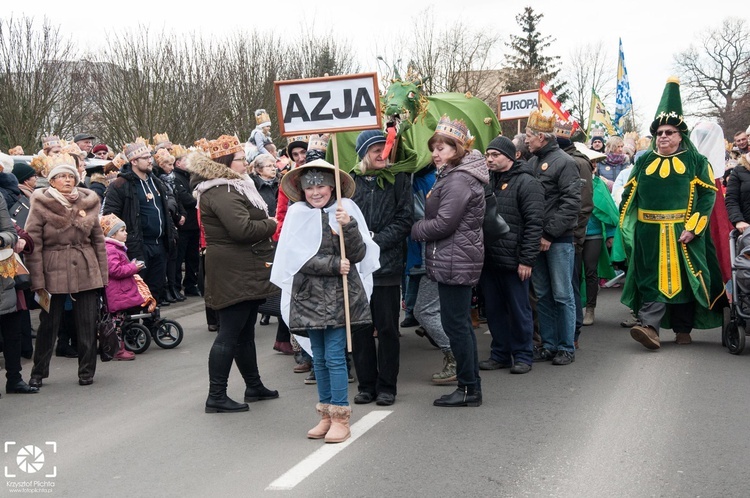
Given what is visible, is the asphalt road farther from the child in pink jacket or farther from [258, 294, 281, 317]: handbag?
the child in pink jacket

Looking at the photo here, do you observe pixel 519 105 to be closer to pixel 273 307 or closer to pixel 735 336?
pixel 735 336

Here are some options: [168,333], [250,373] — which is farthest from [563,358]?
[168,333]

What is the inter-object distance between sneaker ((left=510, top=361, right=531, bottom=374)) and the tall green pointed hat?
287 centimetres

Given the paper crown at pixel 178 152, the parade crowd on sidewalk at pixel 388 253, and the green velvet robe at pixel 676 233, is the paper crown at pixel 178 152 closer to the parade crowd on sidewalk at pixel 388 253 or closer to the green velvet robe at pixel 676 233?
the parade crowd on sidewalk at pixel 388 253

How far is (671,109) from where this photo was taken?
973 cm

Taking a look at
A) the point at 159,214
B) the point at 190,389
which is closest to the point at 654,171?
the point at 190,389

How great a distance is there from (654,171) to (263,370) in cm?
436

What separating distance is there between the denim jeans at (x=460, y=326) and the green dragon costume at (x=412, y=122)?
3.51 ft

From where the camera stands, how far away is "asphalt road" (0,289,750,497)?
18.3 feet

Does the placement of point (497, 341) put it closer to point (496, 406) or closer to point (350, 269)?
point (496, 406)

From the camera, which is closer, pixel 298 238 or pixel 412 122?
pixel 298 238

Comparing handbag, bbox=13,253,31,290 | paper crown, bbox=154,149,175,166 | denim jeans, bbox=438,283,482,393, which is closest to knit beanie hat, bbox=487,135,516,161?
denim jeans, bbox=438,283,482,393

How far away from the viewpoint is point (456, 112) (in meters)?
9.64

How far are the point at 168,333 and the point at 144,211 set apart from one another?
241 centimetres
